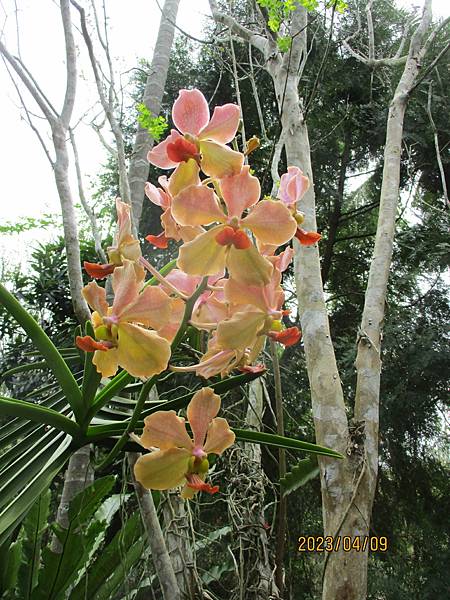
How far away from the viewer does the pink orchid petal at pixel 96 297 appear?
365 mm

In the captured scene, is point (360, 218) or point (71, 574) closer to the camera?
point (71, 574)

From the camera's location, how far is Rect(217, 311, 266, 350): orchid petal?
0.35 metres

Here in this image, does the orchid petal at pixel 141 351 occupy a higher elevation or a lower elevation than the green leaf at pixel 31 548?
higher

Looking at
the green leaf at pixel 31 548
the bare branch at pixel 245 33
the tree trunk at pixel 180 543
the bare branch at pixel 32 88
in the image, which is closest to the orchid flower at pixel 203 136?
the bare branch at pixel 32 88

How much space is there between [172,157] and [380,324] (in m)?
1.04

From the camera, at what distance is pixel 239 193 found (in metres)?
0.36

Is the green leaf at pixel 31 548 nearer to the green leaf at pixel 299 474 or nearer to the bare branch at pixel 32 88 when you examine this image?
the green leaf at pixel 299 474

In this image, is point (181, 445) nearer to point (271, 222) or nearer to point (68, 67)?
point (271, 222)

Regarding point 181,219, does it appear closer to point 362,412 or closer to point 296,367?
point 362,412

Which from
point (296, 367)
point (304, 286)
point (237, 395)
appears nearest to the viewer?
point (304, 286)

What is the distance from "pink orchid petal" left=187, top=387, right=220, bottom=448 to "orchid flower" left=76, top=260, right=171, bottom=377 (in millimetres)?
60

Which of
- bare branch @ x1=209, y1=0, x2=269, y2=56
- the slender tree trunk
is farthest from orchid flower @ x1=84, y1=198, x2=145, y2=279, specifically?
bare branch @ x1=209, y1=0, x2=269, y2=56

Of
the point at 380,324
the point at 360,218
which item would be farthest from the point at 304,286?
the point at 360,218

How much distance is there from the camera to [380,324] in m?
1.30
